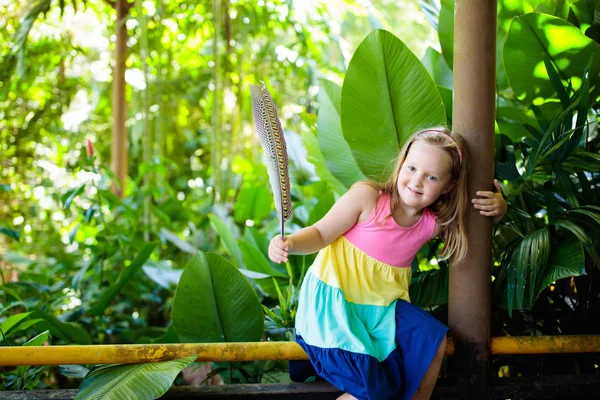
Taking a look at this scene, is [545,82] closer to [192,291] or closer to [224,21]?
[192,291]

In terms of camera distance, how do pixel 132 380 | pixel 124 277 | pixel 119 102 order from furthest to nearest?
1. pixel 119 102
2. pixel 124 277
3. pixel 132 380

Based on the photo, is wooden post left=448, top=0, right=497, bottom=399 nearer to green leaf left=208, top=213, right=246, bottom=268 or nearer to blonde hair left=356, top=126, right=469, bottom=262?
blonde hair left=356, top=126, right=469, bottom=262

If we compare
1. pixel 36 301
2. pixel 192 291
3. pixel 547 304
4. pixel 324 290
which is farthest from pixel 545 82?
pixel 36 301

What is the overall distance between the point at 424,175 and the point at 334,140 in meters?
0.59

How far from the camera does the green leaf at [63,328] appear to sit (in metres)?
Answer: 1.76

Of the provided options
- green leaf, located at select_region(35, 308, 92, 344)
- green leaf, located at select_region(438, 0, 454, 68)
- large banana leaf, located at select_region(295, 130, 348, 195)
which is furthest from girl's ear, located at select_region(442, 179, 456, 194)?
green leaf, located at select_region(35, 308, 92, 344)

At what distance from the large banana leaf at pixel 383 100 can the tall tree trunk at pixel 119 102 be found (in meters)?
1.90

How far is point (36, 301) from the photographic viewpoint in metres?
2.31

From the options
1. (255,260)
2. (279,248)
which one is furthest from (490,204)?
(255,260)

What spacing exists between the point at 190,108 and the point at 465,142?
141 inches

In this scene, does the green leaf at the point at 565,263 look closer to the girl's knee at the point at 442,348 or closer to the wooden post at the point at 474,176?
the wooden post at the point at 474,176

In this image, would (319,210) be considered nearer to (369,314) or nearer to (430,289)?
(430,289)

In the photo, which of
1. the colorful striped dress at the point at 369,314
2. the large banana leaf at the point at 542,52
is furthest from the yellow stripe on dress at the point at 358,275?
the large banana leaf at the point at 542,52

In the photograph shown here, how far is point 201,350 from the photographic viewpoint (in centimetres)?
136
